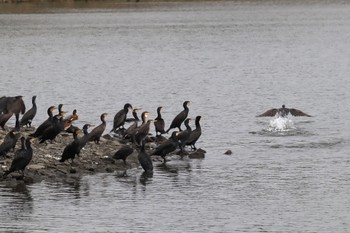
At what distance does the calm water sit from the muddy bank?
427mm

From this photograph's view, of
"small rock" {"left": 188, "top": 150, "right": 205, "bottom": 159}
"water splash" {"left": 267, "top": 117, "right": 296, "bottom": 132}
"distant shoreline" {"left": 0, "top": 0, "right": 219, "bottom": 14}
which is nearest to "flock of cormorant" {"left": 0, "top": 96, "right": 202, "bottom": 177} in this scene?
"small rock" {"left": 188, "top": 150, "right": 205, "bottom": 159}

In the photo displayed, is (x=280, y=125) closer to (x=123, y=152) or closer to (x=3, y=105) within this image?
(x=123, y=152)

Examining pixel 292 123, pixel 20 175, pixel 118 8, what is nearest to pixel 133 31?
pixel 118 8

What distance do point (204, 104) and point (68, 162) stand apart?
14732 mm

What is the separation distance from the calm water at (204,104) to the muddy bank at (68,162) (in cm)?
43

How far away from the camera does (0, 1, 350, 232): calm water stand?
66.1 ft

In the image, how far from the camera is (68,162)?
24.0 metres

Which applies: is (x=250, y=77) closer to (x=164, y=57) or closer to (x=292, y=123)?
(x=164, y=57)

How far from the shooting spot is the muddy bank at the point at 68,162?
75.1ft

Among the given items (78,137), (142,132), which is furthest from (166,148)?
(78,137)

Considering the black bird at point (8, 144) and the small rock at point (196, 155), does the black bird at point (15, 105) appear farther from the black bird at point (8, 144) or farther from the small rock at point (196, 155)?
Result: the small rock at point (196, 155)

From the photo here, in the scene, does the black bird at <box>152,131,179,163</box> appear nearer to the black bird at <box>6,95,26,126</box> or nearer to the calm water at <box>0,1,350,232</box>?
the calm water at <box>0,1,350,232</box>

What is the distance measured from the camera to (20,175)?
2242 centimetres

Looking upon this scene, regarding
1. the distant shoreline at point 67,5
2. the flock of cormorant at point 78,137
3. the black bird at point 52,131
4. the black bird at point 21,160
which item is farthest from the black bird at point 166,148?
the distant shoreline at point 67,5
